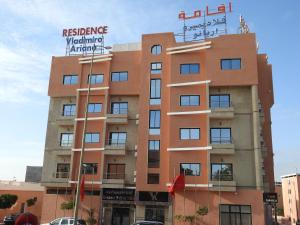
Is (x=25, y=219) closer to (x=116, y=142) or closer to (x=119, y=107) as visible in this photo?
(x=116, y=142)

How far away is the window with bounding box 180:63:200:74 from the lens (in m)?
44.0

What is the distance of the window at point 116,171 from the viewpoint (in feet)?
148

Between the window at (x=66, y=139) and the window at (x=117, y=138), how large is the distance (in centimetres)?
568

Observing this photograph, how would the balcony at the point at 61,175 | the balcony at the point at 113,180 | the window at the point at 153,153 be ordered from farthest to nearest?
the balcony at the point at 61,175
the balcony at the point at 113,180
the window at the point at 153,153

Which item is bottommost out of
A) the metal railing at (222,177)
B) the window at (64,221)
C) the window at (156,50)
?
the window at (64,221)

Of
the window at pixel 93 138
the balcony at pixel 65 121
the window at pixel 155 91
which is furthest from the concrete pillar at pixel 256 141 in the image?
the balcony at pixel 65 121

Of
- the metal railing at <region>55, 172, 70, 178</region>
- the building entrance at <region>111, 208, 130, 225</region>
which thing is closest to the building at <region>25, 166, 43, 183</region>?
the metal railing at <region>55, 172, 70, 178</region>

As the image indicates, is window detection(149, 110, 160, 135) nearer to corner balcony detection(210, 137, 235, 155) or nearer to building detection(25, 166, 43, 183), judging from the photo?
corner balcony detection(210, 137, 235, 155)

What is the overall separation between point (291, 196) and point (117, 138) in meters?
57.8

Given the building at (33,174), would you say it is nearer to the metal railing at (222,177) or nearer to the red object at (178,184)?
the red object at (178,184)

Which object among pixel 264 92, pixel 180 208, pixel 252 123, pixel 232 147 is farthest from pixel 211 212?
pixel 264 92

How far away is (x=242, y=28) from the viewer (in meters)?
48.5

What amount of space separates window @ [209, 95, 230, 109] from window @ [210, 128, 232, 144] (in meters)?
2.79

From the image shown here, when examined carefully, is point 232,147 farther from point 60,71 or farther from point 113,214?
point 60,71
